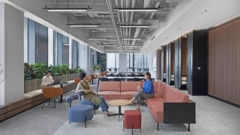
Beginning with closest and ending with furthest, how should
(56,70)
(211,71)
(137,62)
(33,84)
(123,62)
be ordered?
(33,84)
(211,71)
(56,70)
(123,62)
(137,62)

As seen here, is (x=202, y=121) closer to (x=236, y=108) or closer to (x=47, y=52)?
(x=236, y=108)

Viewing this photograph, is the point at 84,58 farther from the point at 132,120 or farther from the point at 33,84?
the point at 132,120

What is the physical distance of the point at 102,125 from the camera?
441cm

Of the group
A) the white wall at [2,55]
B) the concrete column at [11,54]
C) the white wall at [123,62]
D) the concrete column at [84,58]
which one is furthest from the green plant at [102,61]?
the white wall at [2,55]

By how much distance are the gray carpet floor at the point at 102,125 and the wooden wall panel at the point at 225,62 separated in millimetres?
1367

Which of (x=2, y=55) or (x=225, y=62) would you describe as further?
(x=225, y=62)

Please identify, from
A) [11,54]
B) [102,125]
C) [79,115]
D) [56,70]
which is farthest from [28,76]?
[102,125]

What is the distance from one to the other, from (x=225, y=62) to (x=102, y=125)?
5.67 metres

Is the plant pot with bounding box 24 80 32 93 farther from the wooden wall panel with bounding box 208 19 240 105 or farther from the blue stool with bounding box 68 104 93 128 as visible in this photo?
the wooden wall panel with bounding box 208 19 240 105

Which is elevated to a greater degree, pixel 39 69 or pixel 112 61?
pixel 112 61

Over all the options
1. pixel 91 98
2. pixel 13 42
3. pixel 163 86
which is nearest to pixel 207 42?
pixel 163 86

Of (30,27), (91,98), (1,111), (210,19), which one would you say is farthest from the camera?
(30,27)

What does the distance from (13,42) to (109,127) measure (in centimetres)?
368

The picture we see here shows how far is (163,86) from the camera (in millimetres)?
6125
